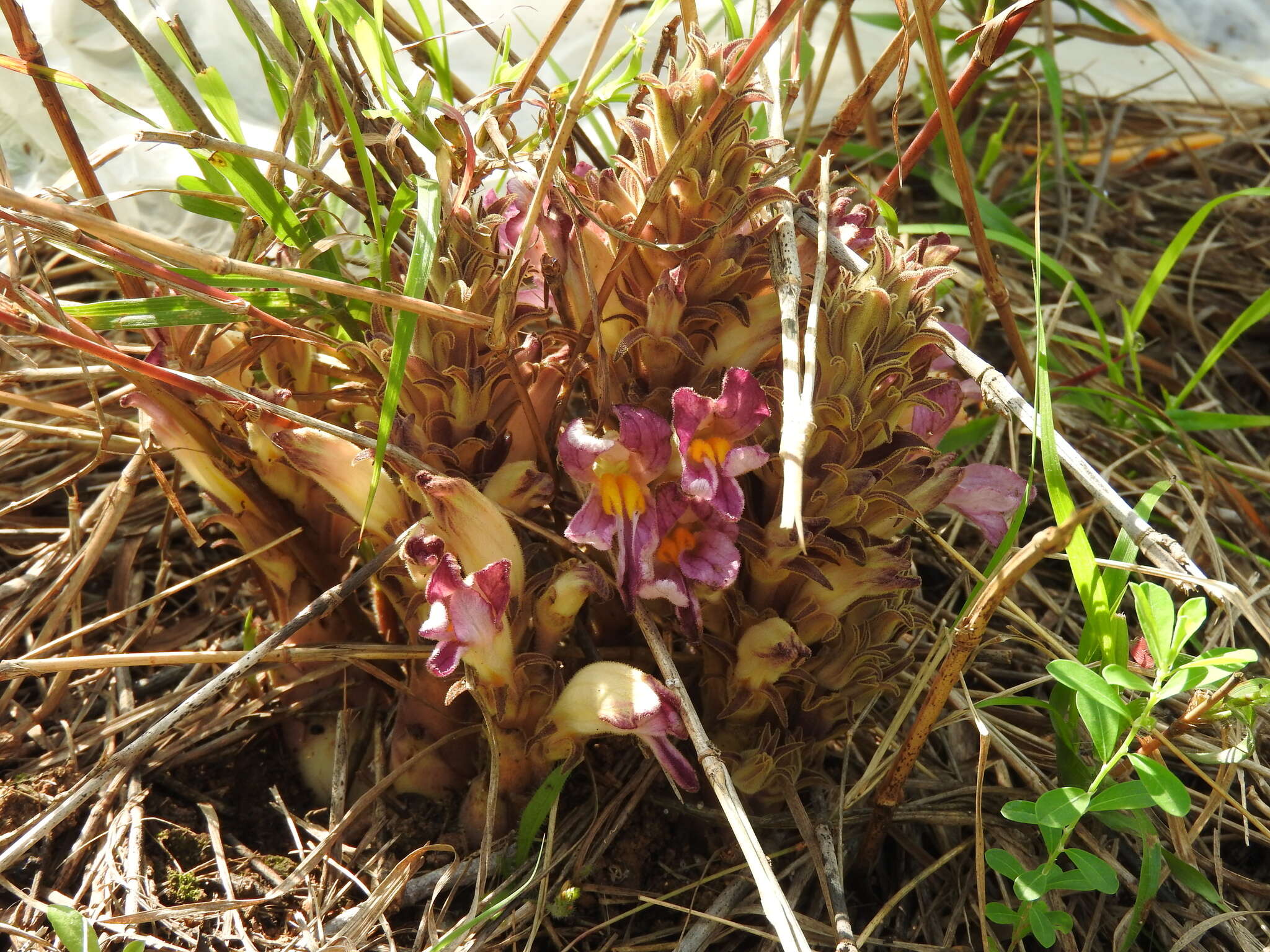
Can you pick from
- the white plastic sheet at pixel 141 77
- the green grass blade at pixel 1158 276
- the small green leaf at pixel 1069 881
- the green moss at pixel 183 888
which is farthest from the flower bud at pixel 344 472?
the green grass blade at pixel 1158 276

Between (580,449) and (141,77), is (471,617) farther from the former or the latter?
(141,77)

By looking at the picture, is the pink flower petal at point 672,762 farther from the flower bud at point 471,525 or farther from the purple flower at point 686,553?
the flower bud at point 471,525

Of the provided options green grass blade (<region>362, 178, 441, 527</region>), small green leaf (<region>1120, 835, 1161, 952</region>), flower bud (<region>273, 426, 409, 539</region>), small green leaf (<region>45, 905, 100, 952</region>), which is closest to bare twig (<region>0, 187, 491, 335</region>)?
green grass blade (<region>362, 178, 441, 527</region>)

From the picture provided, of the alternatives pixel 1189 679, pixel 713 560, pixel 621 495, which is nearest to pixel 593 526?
pixel 621 495

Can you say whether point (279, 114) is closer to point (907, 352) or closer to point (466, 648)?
point (466, 648)

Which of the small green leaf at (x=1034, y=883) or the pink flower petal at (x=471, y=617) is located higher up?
the pink flower petal at (x=471, y=617)

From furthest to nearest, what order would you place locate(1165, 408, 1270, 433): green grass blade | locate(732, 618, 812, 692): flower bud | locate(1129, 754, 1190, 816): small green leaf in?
locate(1165, 408, 1270, 433): green grass blade < locate(732, 618, 812, 692): flower bud < locate(1129, 754, 1190, 816): small green leaf

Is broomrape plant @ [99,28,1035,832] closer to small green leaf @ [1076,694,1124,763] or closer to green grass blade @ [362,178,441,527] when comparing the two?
green grass blade @ [362,178,441,527]
